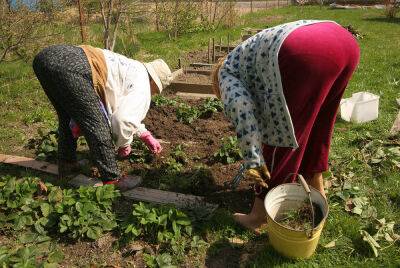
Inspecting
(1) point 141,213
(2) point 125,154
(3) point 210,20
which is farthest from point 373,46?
(1) point 141,213

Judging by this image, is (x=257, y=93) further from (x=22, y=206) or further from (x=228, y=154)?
(x=22, y=206)

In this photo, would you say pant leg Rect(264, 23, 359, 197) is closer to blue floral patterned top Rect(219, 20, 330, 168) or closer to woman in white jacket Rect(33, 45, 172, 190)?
blue floral patterned top Rect(219, 20, 330, 168)

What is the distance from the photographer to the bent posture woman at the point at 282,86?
95.8 inches

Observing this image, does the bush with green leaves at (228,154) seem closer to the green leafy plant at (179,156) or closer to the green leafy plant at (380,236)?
the green leafy plant at (179,156)

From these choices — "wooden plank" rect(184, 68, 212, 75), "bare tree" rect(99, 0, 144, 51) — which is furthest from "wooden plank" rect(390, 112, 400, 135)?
"bare tree" rect(99, 0, 144, 51)

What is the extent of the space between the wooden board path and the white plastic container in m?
2.60

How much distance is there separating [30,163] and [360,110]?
3941 millimetres

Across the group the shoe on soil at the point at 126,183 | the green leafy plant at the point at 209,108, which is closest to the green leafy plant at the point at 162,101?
the green leafy plant at the point at 209,108

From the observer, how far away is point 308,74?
2.45 metres

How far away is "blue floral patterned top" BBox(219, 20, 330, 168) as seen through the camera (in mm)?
2510

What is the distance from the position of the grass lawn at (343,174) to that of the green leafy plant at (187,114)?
1.60m

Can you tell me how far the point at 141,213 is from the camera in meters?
2.99

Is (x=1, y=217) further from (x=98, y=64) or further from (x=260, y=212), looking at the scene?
(x=260, y=212)

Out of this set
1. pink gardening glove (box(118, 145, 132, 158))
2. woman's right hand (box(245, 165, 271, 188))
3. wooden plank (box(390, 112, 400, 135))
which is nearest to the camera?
woman's right hand (box(245, 165, 271, 188))
